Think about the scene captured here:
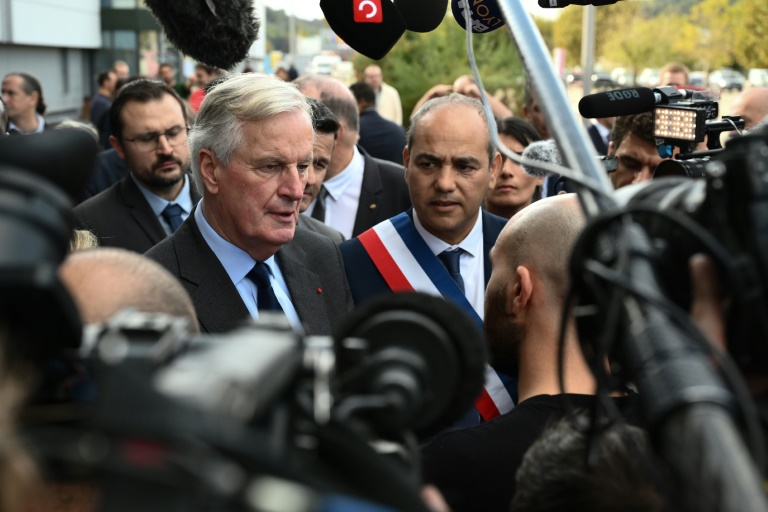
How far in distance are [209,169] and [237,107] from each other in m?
0.28

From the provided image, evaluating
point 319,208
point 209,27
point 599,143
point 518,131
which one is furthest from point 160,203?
point 599,143

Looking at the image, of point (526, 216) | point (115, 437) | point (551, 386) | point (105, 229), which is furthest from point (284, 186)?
point (115, 437)

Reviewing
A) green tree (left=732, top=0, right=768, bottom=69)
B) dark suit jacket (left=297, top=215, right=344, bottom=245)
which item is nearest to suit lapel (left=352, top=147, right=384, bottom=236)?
dark suit jacket (left=297, top=215, right=344, bottom=245)

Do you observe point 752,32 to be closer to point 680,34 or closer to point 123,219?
point 680,34

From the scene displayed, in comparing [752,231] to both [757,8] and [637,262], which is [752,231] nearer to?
[637,262]

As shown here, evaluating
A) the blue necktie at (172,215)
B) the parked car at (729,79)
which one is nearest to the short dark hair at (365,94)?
the blue necktie at (172,215)

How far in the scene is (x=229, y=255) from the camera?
3541 mm

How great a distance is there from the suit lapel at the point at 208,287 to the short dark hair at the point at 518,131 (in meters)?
3.12

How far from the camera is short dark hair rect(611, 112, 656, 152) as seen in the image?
4547mm

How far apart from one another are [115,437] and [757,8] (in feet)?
91.5

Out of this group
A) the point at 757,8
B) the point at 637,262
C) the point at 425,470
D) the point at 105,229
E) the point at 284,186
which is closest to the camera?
the point at 637,262

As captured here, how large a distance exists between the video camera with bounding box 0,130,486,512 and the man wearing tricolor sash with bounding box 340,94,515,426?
2.93 metres

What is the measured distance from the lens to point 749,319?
39.2 inches

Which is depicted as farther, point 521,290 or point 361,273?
point 361,273
